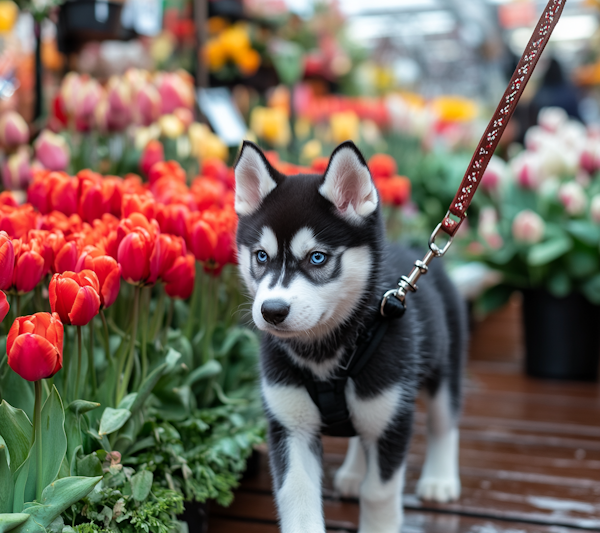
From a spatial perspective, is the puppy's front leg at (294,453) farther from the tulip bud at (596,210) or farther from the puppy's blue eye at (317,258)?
the tulip bud at (596,210)

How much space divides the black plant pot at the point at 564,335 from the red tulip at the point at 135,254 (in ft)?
8.54

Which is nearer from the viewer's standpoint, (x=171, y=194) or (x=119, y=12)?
(x=171, y=194)

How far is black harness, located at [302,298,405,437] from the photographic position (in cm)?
164

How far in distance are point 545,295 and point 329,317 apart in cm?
232

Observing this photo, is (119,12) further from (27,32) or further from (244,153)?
(244,153)

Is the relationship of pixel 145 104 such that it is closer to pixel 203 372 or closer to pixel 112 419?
pixel 203 372

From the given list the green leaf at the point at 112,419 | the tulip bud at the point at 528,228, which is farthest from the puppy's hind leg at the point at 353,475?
the tulip bud at the point at 528,228

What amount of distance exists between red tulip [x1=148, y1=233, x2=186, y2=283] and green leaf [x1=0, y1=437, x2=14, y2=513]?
483 millimetres

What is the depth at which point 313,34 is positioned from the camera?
6.16 metres

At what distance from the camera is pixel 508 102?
5.42 ft

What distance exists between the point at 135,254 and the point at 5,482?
53 centimetres

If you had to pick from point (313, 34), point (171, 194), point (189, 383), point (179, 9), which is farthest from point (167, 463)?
point (313, 34)

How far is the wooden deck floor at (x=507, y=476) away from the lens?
6.53ft

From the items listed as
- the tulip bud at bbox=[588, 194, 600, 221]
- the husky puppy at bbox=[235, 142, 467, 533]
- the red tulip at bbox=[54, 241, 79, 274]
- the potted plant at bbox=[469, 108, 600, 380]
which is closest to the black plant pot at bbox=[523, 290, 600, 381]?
the potted plant at bbox=[469, 108, 600, 380]
